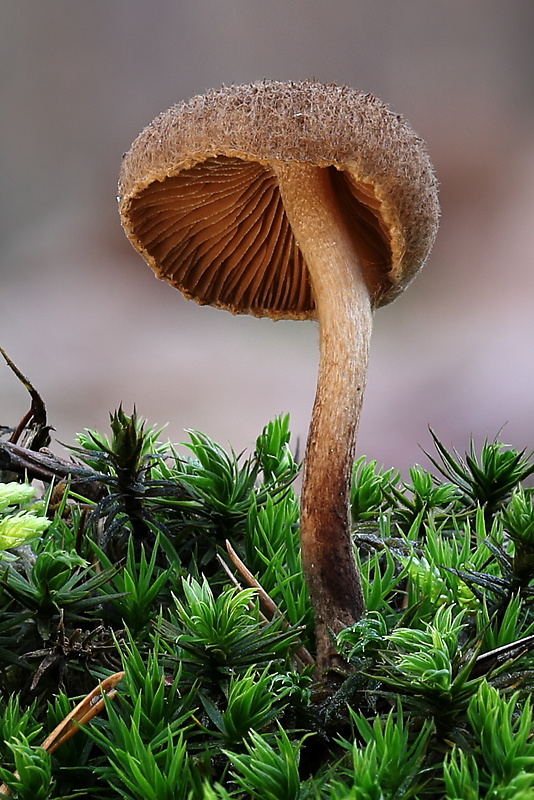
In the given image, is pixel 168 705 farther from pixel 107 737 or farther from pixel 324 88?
pixel 324 88

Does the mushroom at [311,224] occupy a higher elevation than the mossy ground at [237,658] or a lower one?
higher

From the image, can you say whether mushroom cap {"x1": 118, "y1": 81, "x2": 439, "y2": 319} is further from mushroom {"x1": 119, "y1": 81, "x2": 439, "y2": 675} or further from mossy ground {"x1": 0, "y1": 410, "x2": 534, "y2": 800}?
mossy ground {"x1": 0, "y1": 410, "x2": 534, "y2": 800}

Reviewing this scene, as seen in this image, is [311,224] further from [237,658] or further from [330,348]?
[237,658]

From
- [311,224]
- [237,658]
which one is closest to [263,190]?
[311,224]

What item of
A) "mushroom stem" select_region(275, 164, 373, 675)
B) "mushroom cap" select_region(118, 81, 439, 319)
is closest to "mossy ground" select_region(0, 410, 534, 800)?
"mushroom stem" select_region(275, 164, 373, 675)

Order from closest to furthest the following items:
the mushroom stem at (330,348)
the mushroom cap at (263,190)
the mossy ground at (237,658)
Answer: the mossy ground at (237,658)
the mushroom cap at (263,190)
the mushroom stem at (330,348)

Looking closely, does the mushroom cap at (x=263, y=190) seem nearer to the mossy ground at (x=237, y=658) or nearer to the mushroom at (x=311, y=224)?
the mushroom at (x=311, y=224)

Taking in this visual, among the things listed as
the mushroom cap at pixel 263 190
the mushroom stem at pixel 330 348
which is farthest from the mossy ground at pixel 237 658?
the mushroom cap at pixel 263 190
